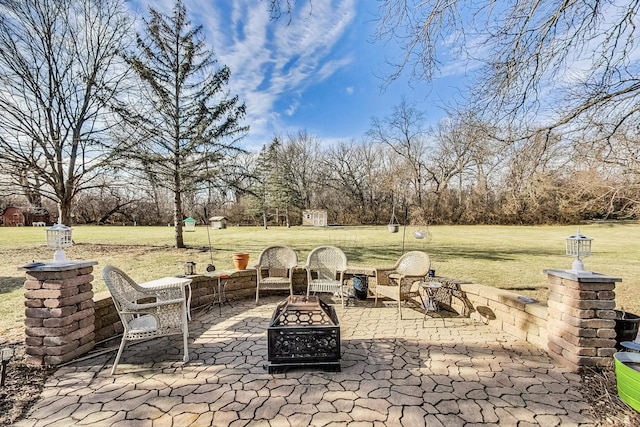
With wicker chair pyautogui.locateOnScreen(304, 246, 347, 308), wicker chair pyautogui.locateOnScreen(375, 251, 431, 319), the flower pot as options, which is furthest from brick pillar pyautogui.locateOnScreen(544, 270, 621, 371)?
the flower pot

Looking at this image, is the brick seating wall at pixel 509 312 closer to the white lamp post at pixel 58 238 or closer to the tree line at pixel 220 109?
the tree line at pixel 220 109

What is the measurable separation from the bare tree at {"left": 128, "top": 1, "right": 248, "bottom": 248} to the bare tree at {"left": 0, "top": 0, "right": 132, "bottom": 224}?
2.67 ft

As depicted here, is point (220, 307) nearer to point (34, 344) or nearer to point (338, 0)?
point (34, 344)

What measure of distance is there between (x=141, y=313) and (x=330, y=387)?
5.60ft

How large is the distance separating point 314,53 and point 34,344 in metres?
6.48

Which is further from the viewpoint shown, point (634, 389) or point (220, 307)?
point (220, 307)

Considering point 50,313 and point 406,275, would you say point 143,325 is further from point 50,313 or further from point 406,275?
point 406,275

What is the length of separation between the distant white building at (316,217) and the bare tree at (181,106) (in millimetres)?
13739

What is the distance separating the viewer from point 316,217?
2362cm

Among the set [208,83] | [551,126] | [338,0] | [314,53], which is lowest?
[551,126]

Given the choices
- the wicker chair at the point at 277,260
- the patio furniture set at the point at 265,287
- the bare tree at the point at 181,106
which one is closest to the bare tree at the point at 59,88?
the bare tree at the point at 181,106

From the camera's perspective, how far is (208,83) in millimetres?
9570

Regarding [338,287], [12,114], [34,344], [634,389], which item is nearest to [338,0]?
[338,287]

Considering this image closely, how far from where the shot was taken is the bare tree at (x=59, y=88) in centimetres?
718
